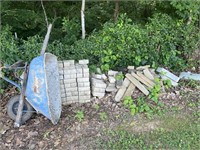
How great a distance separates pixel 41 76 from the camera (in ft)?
12.7

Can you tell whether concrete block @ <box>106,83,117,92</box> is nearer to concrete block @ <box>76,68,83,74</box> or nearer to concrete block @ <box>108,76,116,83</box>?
concrete block @ <box>108,76,116,83</box>

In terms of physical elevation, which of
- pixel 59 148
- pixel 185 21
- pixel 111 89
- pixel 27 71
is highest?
pixel 185 21

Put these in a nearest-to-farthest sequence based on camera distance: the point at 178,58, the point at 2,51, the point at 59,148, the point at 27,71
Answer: the point at 59,148 < the point at 27,71 < the point at 2,51 < the point at 178,58

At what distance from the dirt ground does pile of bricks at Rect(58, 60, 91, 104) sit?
12 cm

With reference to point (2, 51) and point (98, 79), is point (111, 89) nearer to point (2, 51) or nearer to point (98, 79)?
point (98, 79)

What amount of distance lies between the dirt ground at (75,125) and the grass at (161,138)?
117 mm

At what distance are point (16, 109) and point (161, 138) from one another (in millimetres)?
2123

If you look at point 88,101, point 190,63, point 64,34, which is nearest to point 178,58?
point 190,63

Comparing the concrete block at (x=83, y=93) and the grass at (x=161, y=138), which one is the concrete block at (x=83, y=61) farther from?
the grass at (x=161, y=138)

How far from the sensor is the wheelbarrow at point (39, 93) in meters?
3.90

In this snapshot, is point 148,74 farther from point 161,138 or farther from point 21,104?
point 21,104

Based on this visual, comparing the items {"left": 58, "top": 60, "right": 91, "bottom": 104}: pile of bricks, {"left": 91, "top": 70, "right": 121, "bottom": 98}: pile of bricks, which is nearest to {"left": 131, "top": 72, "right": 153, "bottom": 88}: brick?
{"left": 91, "top": 70, "right": 121, "bottom": 98}: pile of bricks

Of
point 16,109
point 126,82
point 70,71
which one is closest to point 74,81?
point 70,71

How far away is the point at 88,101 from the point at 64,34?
7.76 ft
